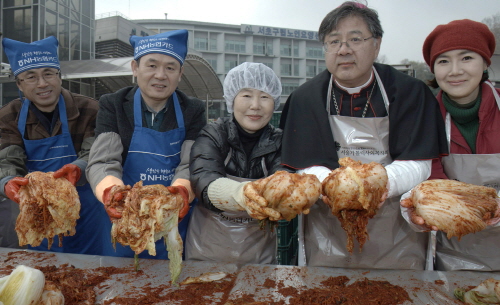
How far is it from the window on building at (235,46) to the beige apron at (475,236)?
40.2 m

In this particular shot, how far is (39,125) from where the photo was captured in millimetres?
3025

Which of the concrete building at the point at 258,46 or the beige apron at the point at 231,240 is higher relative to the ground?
the concrete building at the point at 258,46

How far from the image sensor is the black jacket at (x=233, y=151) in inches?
93.1

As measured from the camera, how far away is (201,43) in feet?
131

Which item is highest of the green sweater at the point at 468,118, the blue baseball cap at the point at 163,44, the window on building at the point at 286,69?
the window on building at the point at 286,69

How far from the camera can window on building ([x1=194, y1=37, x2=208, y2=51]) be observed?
39.5m

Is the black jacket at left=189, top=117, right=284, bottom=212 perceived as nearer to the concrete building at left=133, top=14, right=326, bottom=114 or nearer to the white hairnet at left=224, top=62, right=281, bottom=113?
the white hairnet at left=224, top=62, right=281, bottom=113

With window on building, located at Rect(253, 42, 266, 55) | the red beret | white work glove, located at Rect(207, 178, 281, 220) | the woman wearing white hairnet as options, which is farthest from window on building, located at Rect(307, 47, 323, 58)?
white work glove, located at Rect(207, 178, 281, 220)

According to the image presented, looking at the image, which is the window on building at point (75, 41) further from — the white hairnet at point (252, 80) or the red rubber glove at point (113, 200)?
the red rubber glove at point (113, 200)

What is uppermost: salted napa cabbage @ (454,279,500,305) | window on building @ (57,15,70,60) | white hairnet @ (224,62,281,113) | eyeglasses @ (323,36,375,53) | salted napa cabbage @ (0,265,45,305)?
window on building @ (57,15,70,60)

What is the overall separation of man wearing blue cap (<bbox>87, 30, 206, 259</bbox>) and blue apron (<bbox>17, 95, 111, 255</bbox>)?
676 millimetres

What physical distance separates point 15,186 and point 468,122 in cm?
313

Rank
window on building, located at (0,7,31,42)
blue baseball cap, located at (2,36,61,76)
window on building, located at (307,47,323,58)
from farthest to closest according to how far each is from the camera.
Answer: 1. window on building, located at (307,47,323,58)
2. window on building, located at (0,7,31,42)
3. blue baseball cap, located at (2,36,61,76)

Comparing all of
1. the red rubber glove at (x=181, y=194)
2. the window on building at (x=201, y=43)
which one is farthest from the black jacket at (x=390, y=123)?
the window on building at (x=201, y=43)
